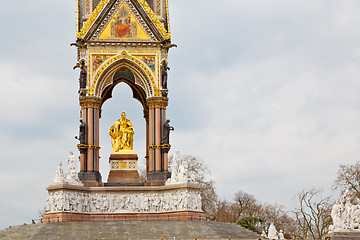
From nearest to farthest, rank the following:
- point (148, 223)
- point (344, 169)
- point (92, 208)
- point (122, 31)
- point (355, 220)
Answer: point (355, 220) < point (148, 223) < point (92, 208) < point (122, 31) < point (344, 169)

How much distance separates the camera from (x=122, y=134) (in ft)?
155

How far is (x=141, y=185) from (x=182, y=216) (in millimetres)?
3768

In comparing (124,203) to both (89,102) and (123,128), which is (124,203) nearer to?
(123,128)

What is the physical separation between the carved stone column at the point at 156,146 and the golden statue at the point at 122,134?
70.1 inches

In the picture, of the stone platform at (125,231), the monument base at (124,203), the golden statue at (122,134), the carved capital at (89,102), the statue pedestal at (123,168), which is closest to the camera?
the stone platform at (125,231)

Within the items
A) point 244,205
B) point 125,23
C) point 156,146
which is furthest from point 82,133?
point 244,205

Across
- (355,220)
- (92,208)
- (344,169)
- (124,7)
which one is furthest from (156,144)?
(344,169)

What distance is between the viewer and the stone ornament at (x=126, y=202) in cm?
4259

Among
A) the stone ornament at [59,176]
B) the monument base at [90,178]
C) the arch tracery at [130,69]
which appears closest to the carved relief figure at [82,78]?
the arch tracery at [130,69]

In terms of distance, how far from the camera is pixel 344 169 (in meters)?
61.8

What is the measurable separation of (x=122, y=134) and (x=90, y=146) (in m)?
3.21

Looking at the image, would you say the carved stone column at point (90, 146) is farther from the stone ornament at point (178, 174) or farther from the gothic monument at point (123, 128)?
the stone ornament at point (178, 174)

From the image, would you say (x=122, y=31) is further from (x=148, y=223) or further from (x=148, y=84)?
(x=148, y=223)

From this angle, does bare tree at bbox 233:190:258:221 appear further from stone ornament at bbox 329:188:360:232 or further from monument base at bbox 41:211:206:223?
stone ornament at bbox 329:188:360:232
